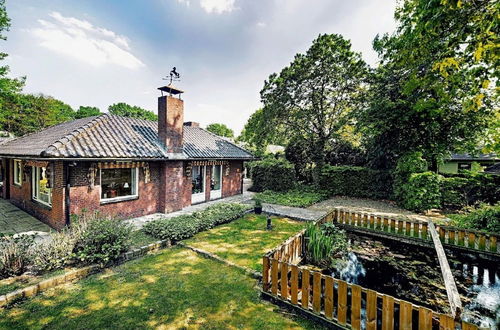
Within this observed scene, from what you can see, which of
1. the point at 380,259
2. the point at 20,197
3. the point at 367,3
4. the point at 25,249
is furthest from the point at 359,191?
the point at 20,197

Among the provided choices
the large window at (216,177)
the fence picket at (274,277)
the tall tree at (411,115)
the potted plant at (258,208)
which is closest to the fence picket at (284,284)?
the fence picket at (274,277)

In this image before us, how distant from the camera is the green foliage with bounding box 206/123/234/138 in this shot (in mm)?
75450

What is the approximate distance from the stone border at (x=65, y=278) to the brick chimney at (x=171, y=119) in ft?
18.4

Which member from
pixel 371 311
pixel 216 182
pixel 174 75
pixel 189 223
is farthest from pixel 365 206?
pixel 174 75

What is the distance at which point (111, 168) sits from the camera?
29.7 ft

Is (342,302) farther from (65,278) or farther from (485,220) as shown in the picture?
(485,220)

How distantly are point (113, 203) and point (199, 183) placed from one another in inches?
210

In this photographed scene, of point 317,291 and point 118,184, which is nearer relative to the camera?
point 317,291

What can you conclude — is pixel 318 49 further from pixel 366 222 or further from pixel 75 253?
pixel 75 253

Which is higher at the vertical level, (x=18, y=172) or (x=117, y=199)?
(x=18, y=172)

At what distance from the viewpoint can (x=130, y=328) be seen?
3672mm

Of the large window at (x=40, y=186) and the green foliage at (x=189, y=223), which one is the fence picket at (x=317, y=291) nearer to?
the green foliage at (x=189, y=223)

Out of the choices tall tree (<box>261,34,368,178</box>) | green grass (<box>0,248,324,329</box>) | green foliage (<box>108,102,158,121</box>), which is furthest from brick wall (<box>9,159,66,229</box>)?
green foliage (<box>108,102,158,121</box>)

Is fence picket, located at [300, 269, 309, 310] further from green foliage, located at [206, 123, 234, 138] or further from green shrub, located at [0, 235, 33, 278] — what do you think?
green foliage, located at [206, 123, 234, 138]
